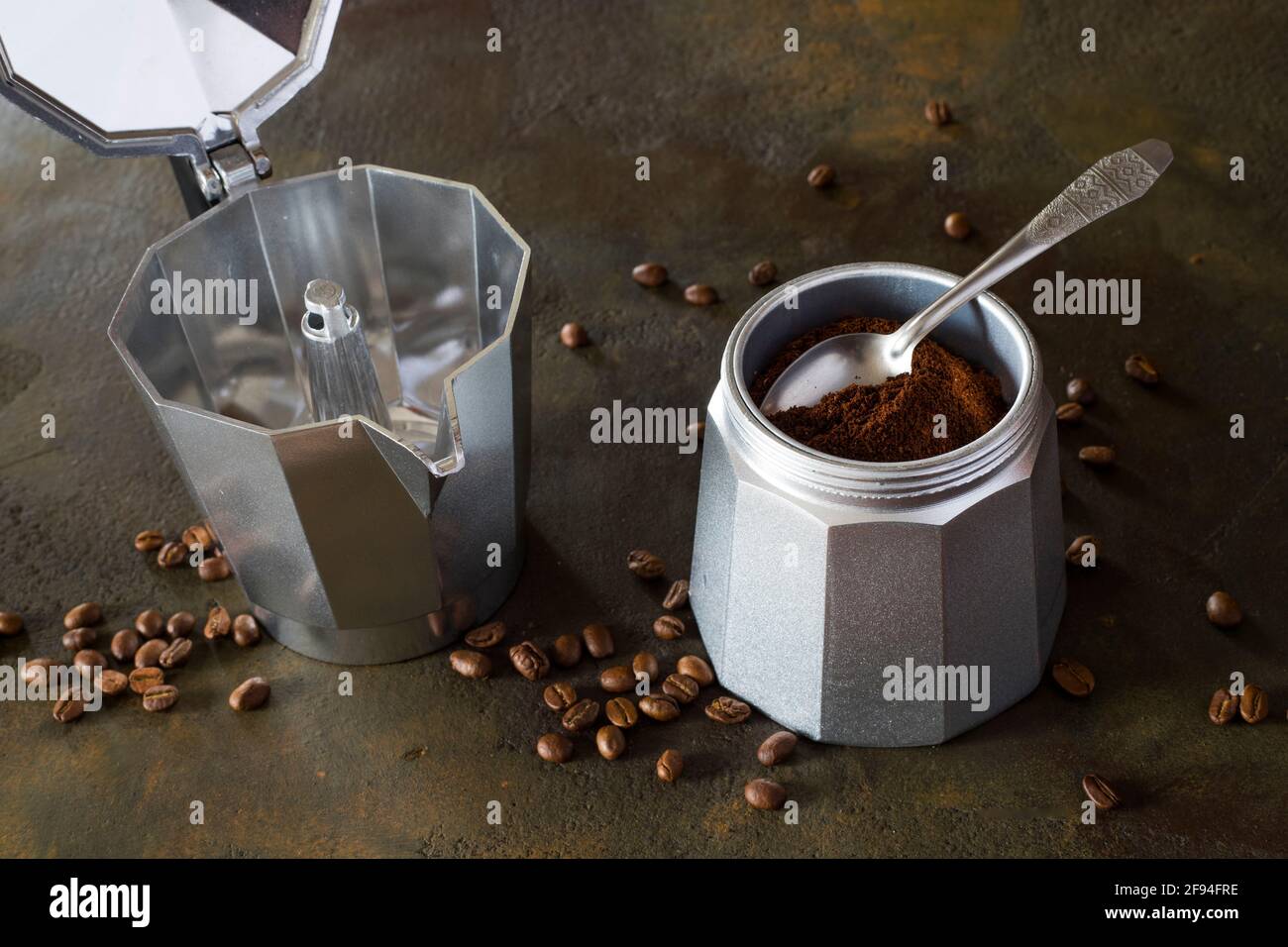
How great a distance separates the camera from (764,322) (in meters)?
1.23

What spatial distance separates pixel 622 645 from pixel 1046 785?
0.39 metres

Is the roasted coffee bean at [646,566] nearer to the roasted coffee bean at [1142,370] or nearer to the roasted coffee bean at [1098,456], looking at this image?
the roasted coffee bean at [1098,456]

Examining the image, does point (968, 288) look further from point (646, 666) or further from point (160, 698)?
point (160, 698)

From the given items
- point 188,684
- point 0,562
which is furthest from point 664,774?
point 0,562

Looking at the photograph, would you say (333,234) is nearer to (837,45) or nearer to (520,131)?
(520,131)

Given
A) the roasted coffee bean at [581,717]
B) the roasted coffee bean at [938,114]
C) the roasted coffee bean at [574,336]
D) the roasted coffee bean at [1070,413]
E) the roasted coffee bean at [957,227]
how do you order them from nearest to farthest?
the roasted coffee bean at [581,717], the roasted coffee bean at [1070,413], the roasted coffee bean at [574,336], the roasted coffee bean at [957,227], the roasted coffee bean at [938,114]

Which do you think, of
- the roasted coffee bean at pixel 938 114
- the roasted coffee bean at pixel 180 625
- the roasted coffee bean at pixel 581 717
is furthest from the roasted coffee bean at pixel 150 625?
the roasted coffee bean at pixel 938 114

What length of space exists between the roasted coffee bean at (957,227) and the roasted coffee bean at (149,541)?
95 cm

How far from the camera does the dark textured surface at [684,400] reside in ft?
3.97

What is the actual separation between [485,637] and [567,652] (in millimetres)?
79

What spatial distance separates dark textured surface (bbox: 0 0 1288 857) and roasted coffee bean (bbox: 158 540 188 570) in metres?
0.03

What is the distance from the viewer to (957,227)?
5.58 feet

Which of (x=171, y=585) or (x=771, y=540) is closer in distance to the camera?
(x=771, y=540)

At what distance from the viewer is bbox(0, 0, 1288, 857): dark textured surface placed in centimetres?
121
